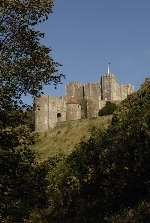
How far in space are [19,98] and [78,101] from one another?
93.8 metres

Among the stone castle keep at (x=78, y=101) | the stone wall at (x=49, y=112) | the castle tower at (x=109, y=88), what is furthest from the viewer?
the castle tower at (x=109, y=88)

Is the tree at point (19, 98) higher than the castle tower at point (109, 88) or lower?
lower

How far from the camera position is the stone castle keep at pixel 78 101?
345ft

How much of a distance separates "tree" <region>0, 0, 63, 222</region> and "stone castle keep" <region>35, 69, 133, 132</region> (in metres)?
70.7

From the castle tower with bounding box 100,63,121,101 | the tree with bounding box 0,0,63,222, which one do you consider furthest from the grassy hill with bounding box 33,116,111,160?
the tree with bounding box 0,0,63,222

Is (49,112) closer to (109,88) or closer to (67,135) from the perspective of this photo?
(109,88)

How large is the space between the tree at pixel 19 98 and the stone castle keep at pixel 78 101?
70674 millimetres

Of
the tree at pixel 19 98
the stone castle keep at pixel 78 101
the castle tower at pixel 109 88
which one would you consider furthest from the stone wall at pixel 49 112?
the tree at pixel 19 98

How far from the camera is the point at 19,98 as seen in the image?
2233 cm

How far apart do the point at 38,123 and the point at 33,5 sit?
80.5m

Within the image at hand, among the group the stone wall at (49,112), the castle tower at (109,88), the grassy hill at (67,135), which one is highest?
the castle tower at (109,88)

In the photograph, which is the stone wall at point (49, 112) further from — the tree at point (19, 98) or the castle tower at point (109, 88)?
the tree at point (19, 98)

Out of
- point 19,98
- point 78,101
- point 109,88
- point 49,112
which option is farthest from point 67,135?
point 19,98

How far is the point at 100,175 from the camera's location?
97.9 ft
